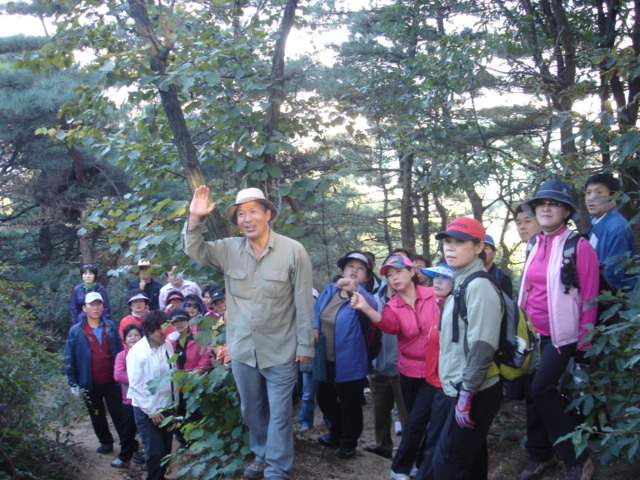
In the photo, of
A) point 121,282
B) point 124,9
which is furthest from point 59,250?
point 124,9

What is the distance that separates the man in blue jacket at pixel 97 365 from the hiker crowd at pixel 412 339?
810 millimetres

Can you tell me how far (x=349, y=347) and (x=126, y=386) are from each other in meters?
2.69

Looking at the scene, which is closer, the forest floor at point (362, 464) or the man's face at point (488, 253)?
the forest floor at point (362, 464)

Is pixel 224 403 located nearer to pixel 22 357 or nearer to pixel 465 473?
pixel 22 357

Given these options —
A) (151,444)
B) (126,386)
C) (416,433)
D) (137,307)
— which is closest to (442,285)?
(416,433)

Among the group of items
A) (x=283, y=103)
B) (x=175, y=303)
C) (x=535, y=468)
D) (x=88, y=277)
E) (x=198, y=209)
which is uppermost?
(x=283, y=103)

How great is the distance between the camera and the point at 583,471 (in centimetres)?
375

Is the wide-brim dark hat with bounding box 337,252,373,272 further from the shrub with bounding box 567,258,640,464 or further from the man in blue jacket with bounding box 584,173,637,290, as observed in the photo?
the shrub with bounding box 567,258,640,464

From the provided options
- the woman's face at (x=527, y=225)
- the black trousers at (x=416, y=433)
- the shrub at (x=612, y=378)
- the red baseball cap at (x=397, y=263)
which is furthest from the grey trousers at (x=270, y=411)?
the woman's face at (x=527, y=225)

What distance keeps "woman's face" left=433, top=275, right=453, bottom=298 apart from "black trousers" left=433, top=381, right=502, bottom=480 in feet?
3.40

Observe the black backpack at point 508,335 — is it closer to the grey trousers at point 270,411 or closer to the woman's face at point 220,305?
the grey trousers at point 270,411

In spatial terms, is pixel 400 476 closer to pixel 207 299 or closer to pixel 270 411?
pixel 270 411

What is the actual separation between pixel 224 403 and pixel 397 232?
14.3 metres

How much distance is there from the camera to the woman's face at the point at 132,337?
590 centimetres
